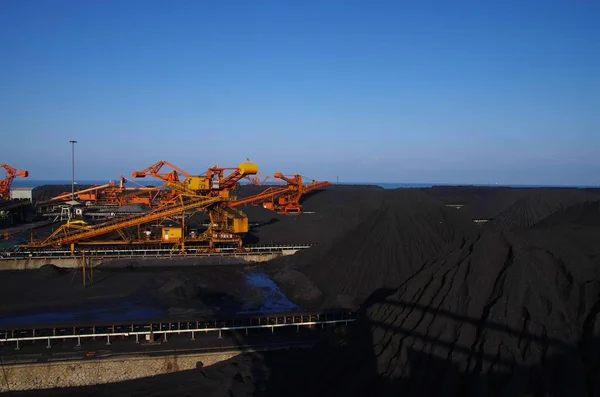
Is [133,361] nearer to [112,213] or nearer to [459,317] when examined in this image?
[459,317]

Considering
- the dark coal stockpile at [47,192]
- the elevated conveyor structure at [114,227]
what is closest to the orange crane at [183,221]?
the elevated conveyor structure at [114,227]

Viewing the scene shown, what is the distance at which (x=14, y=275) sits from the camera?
74.2 ft

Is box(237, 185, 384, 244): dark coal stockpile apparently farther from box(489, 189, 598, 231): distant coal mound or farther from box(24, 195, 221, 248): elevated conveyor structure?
box(489, 189, 598, 231): distant coal mound

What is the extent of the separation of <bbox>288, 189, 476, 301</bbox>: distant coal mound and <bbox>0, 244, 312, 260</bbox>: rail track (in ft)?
17.3

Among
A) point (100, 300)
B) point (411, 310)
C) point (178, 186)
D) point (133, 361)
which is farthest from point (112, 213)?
point (411, 310)

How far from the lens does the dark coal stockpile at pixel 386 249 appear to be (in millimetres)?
18625

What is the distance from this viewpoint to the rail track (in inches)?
995

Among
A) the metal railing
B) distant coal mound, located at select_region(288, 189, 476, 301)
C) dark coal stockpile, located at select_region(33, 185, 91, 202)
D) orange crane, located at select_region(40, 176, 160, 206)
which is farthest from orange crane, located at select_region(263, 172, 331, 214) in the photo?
dark coal stockpile, located at select_region(33, 185, 91, 202)

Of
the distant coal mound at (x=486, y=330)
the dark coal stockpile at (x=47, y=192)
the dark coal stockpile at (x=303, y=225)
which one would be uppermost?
the distant coal mound at (x=486, y=330)

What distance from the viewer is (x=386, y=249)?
1992cm

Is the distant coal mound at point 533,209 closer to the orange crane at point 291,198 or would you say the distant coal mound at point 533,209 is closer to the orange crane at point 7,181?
the orange crane at point 291,198

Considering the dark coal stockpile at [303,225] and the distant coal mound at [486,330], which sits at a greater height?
the distant coal mound at [486,330]

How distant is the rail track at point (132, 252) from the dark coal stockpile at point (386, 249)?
543 centimetres

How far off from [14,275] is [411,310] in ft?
66.8
